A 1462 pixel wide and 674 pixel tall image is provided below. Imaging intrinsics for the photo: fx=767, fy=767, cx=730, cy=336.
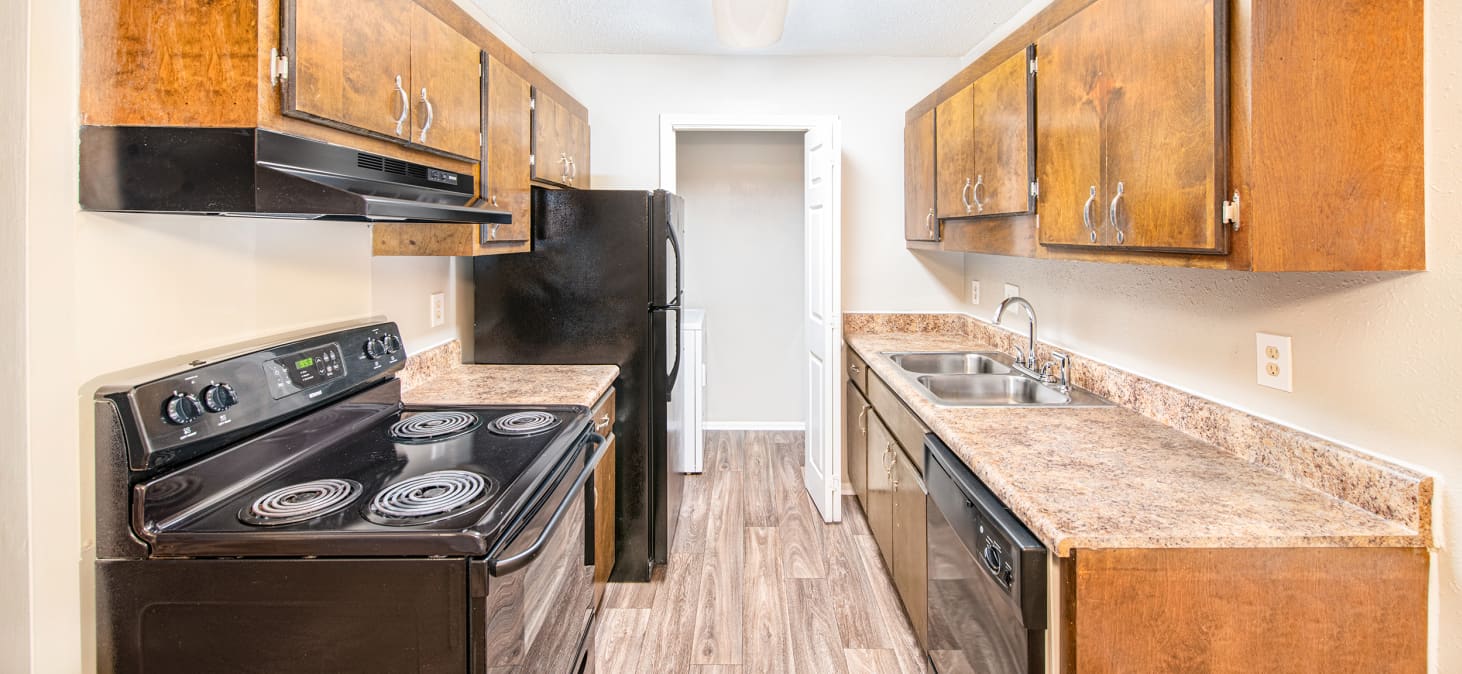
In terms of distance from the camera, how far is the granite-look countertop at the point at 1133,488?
122cm

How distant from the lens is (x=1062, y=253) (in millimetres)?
2049

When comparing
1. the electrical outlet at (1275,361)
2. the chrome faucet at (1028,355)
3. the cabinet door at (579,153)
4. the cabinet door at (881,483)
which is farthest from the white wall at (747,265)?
the electrical outlet at (1275,361)

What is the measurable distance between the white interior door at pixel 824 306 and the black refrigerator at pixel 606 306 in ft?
2.89

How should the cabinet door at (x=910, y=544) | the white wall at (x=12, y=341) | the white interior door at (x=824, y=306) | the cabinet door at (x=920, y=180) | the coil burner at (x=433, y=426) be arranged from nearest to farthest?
the white wall at (x=12, y=341) < the coil burner at (x=433, y=426) < the cabinet door at (x=910, y=544) < the cabinet door at (x=920, y=180) < the white interior door at (x=824, y=306)

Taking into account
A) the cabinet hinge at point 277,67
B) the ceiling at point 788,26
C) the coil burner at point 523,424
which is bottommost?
the coil burner at point 523,424

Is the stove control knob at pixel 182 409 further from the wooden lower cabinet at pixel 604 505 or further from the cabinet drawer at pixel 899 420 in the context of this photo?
the cabinet drawer at pixel 899 420

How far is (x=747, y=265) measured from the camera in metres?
5.25

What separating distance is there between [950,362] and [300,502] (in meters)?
2.51

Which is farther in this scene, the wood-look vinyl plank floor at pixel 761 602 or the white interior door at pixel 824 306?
the white interior door at pixel 824 306

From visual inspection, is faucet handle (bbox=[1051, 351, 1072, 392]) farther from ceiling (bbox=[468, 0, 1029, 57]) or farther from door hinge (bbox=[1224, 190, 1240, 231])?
ceiling (bbox=[468, 0, 1029, 57])

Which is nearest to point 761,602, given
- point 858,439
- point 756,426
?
point 858,439

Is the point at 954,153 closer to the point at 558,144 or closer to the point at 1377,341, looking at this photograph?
the point at 558,144

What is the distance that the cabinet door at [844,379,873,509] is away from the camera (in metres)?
3.34

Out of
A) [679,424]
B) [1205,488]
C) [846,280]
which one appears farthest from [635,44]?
[1205,488]
